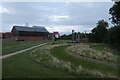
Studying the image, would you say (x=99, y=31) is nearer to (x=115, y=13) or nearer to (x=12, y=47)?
(x=115, y=13)

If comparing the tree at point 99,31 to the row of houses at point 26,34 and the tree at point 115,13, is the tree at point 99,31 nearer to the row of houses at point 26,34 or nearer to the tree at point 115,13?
the row of houses at point 26,34

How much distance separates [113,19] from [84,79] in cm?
6227

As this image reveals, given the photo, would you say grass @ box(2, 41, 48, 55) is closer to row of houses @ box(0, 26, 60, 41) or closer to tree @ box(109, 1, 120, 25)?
tree @ box(109, 1, 120, 25)

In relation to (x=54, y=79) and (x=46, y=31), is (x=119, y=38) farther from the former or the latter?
(x=46, y=31)

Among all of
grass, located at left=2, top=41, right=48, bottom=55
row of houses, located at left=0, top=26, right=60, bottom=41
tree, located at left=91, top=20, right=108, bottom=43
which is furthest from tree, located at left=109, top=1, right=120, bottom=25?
row of houses, located at left=0, top=26, right=60, bottom=41

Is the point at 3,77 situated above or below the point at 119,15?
below

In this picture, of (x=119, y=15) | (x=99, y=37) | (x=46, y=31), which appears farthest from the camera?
(x=46, y=31)

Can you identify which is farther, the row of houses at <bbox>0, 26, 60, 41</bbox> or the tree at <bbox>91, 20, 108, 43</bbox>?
the row of houses at <bbox>0, 26, 60, 41</bbox>

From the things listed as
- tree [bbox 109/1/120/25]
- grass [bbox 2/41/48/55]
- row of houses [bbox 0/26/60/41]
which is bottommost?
grass [bbox 2/41/48/55]

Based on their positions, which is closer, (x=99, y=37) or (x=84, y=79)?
(x=84, y=79)

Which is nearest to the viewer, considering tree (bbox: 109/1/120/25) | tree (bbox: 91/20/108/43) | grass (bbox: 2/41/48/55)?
grass (bbox: 2/41/48/55)

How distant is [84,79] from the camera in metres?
15.7

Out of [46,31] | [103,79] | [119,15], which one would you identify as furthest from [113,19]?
[46,31]

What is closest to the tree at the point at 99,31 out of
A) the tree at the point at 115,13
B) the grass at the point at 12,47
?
the tree at the point at 115,13
